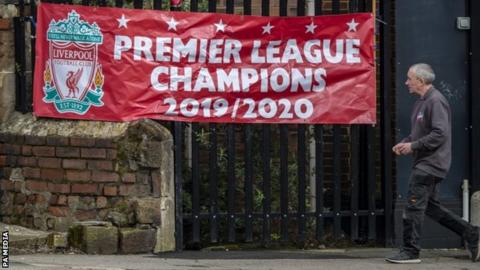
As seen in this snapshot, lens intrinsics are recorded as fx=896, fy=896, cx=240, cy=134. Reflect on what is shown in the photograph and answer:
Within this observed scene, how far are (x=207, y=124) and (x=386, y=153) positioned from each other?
1.69 m

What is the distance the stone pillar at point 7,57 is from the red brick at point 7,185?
1.91 feet

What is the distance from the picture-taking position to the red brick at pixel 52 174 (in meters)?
8.13

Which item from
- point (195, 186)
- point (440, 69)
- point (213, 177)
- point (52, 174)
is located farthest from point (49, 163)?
point (440, 69)

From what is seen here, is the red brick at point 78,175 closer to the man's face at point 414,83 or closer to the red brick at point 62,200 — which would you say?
the red brick at point 62,200

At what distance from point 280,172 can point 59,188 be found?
202 cm

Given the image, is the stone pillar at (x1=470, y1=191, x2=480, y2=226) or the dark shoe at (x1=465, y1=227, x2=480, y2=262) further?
the stone pillar at (x1=470, y1=191, x2=480, y2=226)

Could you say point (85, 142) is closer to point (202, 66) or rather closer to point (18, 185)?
point (18, 185)

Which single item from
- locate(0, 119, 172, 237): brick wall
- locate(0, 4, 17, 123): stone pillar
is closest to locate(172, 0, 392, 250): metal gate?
locate(0, 119, 172, 237): brick wall

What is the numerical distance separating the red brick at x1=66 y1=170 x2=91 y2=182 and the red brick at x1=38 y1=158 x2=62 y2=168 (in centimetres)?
12

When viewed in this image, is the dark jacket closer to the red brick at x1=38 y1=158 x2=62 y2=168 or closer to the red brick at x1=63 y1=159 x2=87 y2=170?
the red brick at x1=63 y1=159 x2=87 y2=170

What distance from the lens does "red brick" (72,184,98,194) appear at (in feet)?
26.3

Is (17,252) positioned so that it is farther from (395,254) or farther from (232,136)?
(395,254)

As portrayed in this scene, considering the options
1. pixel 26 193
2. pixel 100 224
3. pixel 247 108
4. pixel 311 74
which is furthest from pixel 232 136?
pixel 26 193

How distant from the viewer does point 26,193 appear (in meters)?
8.34
